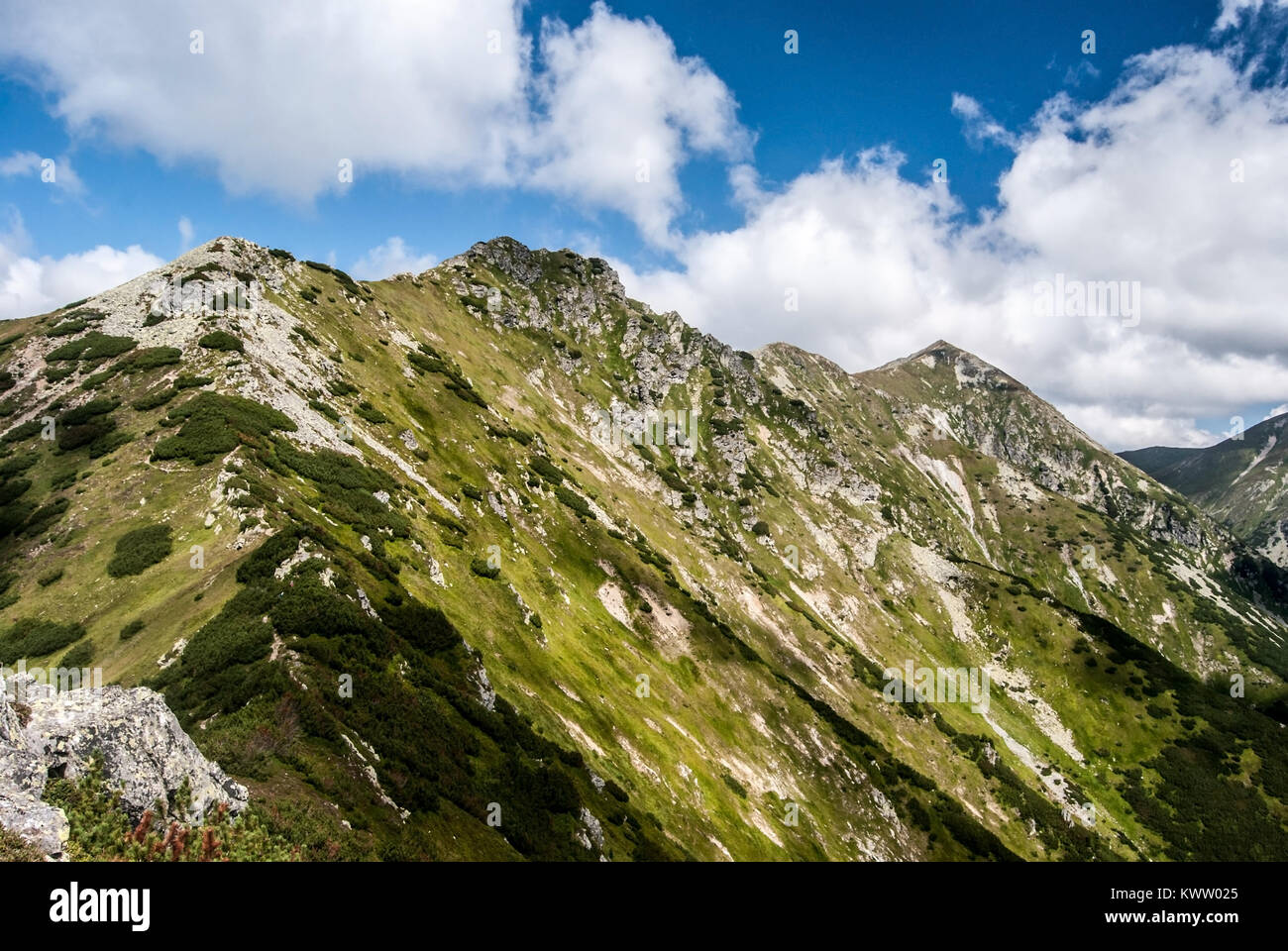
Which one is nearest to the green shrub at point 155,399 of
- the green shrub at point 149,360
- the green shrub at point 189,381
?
the green shrub at point 189,381

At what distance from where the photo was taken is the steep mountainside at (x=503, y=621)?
28688 millimetres

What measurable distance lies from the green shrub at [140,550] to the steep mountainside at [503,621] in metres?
0.19

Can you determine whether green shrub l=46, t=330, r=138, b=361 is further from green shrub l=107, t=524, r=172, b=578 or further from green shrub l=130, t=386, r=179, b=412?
green shrub l=107, t=524, r=172, b=578

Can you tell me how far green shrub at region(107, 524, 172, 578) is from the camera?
35.2 meters

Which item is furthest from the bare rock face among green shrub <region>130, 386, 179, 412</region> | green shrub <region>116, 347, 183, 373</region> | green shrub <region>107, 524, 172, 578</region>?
green shrub <region>116, 347, 183, 373</region>

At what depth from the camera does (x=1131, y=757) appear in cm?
12825

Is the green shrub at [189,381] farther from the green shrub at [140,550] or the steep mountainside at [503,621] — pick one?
the green shrub at [140,550]

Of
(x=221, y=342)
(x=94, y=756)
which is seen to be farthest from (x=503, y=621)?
(x=221, y=342)

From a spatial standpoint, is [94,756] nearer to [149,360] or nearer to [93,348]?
[149,360]

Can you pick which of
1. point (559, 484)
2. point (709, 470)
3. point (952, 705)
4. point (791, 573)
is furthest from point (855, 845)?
point (709, 470)

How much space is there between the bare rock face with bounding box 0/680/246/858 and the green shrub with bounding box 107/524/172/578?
20301mm
